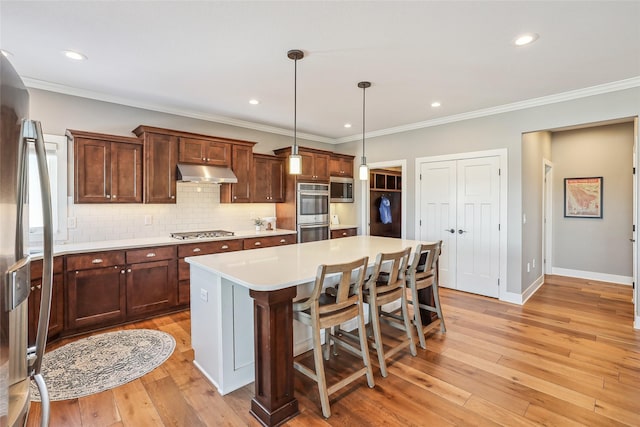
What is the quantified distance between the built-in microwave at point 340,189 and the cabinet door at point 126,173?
3059mm

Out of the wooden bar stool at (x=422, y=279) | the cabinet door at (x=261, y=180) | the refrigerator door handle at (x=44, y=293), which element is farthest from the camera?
the cabinet door at (x=261, y=180)

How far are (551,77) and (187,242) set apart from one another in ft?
14.3

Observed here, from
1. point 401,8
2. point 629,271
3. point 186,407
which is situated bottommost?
point 186,407

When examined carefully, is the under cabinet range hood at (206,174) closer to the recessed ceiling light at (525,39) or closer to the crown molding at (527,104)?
the crown molding at (527,104)

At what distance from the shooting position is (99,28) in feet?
7.55

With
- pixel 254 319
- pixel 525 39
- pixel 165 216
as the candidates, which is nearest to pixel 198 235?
pixel 165 216

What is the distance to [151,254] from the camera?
142 inches

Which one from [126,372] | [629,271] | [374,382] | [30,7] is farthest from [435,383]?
[629,271]

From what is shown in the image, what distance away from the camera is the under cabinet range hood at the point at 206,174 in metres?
3.98

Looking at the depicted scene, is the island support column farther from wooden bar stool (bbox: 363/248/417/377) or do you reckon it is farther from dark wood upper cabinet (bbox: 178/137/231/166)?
dark wood upper cabinet (bbox: 178/137/231/166)

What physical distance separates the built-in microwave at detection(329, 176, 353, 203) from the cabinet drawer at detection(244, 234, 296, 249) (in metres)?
1.21

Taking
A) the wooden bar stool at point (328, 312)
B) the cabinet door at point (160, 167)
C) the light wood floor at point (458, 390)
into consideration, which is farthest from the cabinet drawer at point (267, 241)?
the wooden bar stool at point (328, 312)

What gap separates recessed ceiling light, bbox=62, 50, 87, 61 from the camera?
2.67 meters

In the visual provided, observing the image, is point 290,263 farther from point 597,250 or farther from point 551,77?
point 597,250
